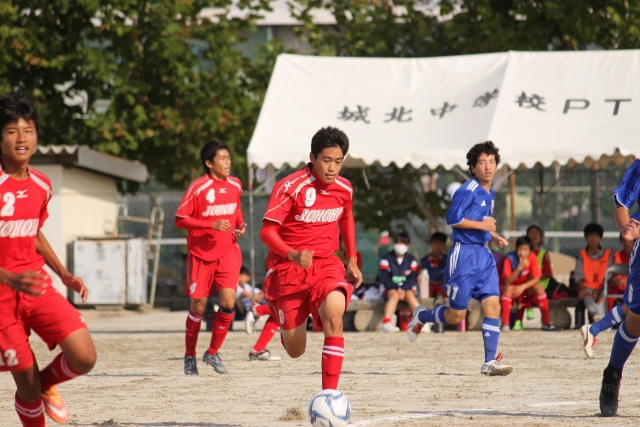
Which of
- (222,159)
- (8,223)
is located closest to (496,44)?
(222,159)

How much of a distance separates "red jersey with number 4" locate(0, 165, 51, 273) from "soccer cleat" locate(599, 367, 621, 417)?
3.52 metres

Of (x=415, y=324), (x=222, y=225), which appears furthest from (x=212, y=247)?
(x=415, y=324)

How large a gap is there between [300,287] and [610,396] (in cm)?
205

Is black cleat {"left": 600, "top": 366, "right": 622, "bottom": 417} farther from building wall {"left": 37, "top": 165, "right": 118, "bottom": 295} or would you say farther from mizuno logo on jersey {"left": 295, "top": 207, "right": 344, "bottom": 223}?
building wall {"left": 37, "top": 165, "right": 118, "bottom": 295}

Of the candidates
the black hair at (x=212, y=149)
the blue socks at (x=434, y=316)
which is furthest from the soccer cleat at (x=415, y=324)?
the black hair at (x=212, y=149)

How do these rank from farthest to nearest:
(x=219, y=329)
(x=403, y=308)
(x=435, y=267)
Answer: (x=435, y=267) → (x=403, y=308) → (x=219, y=329)

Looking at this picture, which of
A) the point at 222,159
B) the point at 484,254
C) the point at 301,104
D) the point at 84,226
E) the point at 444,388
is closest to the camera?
the point at 444,388

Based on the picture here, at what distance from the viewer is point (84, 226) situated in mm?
20641

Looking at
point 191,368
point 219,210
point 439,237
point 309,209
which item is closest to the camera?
point 309,209

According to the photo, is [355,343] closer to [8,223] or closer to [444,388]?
[444,388]

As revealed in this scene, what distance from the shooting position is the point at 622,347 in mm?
6633

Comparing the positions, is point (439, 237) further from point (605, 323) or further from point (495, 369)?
point (495, 369)

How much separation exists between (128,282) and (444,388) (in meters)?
12.5

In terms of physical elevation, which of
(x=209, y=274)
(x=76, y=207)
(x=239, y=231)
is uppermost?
(x=76, y=207)
